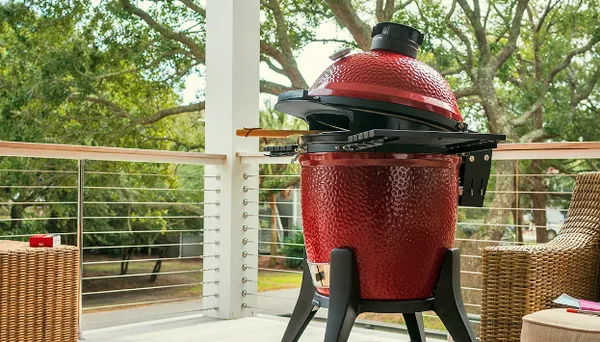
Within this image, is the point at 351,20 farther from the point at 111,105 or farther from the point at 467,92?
the point at 111,105

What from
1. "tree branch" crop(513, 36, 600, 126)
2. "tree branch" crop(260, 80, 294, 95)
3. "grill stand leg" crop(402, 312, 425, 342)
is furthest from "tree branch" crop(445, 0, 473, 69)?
"grill stand leg" crop(402, 312, 425, 342)

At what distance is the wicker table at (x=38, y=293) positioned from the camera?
2621 mm

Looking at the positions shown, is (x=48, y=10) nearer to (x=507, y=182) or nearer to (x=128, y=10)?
(x=128, y=10)

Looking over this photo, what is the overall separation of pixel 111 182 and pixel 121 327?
5.71 meters

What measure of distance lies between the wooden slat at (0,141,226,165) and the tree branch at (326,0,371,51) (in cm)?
579

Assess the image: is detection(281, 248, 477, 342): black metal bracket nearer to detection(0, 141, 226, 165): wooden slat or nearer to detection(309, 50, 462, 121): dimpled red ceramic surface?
detection(309, 50, 462, 121): dimpled red ceramic surface

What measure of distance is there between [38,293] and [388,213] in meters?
1.54

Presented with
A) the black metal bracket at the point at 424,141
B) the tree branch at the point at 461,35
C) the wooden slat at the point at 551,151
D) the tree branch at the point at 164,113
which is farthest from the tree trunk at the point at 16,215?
the black metal bracket at the point at 424,141

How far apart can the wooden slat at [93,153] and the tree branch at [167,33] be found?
5.77 meters

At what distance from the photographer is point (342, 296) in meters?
1.83

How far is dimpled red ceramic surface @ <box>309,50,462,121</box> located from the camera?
183 cm

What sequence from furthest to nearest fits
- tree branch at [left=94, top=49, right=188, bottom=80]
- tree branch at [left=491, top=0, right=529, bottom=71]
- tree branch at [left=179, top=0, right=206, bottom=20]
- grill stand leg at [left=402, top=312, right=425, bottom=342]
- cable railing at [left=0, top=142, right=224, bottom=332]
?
tree branch at [left=179, top=0, right=206, bottom=20] → tree branch at [left=94, top=49, right=188, bottom=80] → tree branch at [left=491, top=0, right=529, bottom=71] → cable railing at [left=0, top=142, right=224, bottom=332] → grill stand leg at [left=402, top=312, right=425, bottom=342]

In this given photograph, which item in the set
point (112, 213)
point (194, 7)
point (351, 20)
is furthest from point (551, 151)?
point (112, 213)

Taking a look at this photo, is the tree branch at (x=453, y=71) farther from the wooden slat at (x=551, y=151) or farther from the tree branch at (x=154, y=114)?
the wooden slat at (x=551, y=151)
